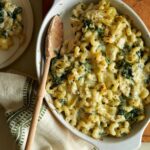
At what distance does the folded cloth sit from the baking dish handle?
0.04 meters

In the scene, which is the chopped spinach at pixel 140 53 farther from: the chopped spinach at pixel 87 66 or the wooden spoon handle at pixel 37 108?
the wooden spoon handle at pixel 37 108

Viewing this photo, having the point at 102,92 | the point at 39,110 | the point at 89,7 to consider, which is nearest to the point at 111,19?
the point at 89,7

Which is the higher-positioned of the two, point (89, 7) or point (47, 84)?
point (89, 7)

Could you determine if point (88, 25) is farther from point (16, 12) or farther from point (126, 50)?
point (16, 12)

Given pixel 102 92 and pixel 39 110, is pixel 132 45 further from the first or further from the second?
pixel 39 110

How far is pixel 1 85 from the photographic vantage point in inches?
45.3

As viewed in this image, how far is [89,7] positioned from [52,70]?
0.19m

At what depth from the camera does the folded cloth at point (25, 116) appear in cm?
114

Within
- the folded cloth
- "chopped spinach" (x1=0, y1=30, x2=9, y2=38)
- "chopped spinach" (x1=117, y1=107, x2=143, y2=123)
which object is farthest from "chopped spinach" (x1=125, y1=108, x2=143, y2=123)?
"chopped spinach" (x1=0, y1=30, x2=9, y2=38)

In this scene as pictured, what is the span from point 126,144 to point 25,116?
264 millimetres

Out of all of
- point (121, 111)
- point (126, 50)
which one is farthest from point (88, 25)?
point (121, 111)

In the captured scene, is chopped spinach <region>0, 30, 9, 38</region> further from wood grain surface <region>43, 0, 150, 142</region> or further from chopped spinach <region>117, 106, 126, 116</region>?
chopped spinach <region>117, 106, 126, 116</region>

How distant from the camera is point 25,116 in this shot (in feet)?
3.76

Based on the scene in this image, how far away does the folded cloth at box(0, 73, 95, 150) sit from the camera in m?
1.14
